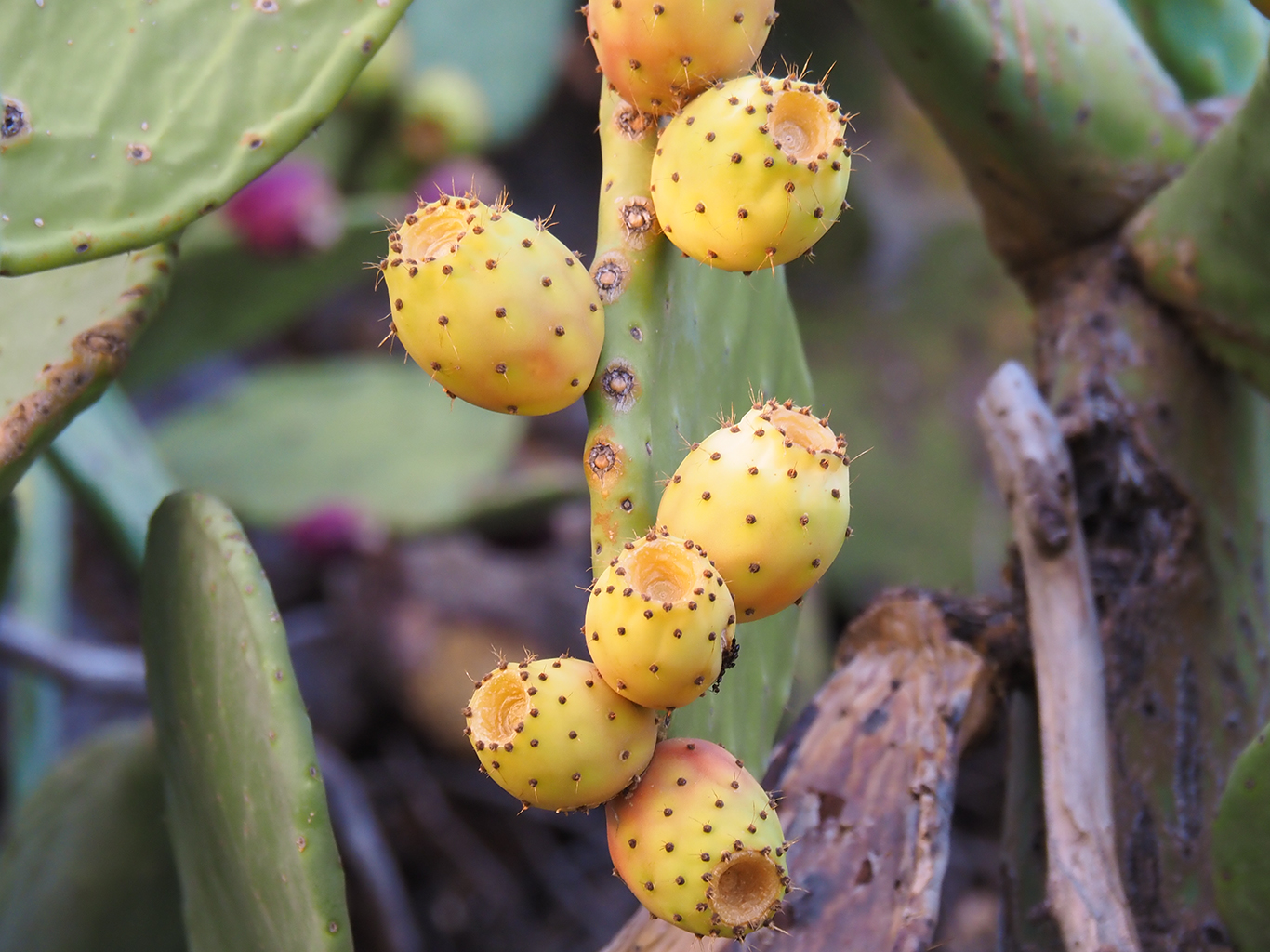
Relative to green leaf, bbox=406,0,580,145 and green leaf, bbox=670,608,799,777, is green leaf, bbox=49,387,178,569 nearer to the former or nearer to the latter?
green leaf, bbox=670,608,799,777

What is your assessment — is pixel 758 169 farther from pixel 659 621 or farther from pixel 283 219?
pixel 283 219

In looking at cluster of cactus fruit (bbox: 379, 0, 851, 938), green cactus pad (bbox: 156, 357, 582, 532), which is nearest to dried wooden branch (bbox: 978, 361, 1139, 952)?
cluster of cactus fruit (bbox: 379, 0, 851, 938)

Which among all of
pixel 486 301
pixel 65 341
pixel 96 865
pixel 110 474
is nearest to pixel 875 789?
pixel 486 301

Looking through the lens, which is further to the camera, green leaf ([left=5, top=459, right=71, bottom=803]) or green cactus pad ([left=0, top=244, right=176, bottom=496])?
green leaf ([left=5, top=459, right=71, bottom=803])

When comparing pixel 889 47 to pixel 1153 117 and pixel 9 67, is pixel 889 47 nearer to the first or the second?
pixel 1153 117

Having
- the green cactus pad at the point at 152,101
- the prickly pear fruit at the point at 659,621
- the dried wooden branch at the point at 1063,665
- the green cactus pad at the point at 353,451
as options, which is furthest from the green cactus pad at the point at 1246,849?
the green cactus pad at the point at 353,451

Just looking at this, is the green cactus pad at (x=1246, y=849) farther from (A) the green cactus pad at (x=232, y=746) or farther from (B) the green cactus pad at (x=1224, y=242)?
(A) the green cactus pad at (x=232, y=746)

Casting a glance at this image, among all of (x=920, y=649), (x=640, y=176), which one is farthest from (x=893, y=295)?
(x=640, y=176)
